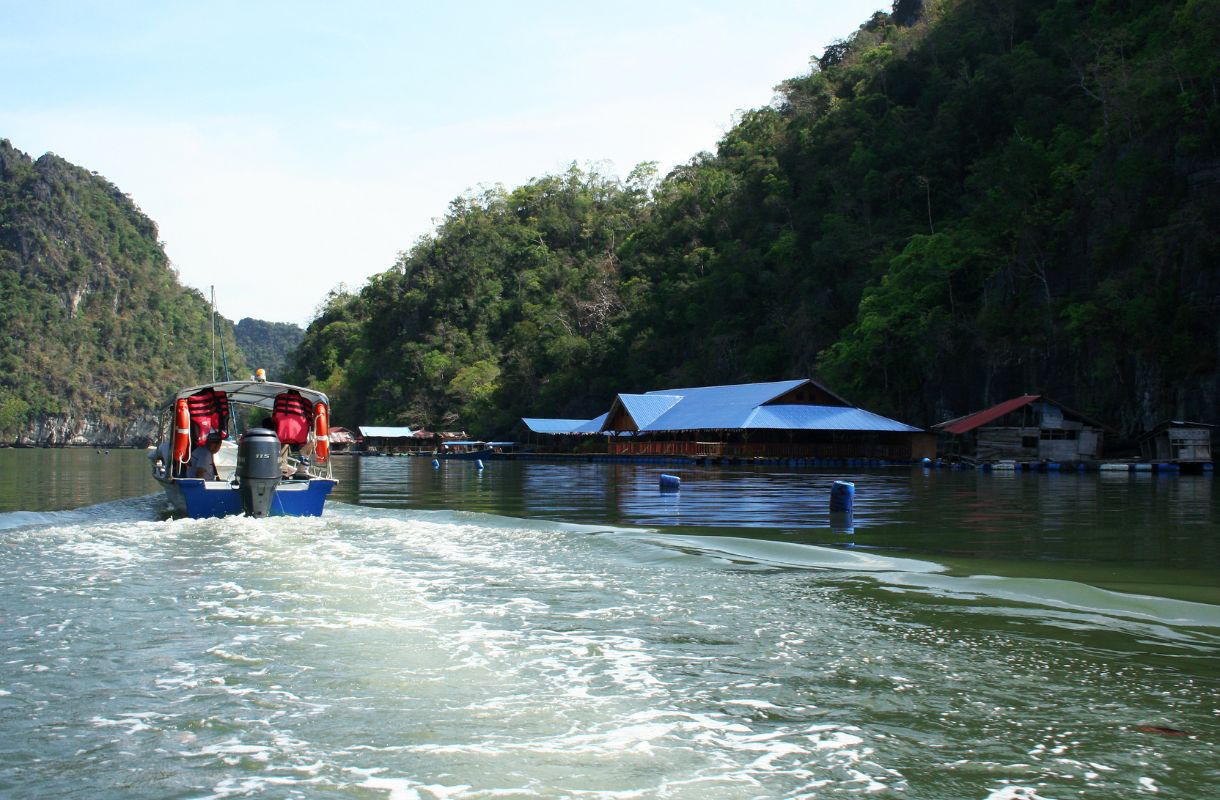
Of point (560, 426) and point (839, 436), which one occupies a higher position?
point (560, 426)

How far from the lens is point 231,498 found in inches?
637

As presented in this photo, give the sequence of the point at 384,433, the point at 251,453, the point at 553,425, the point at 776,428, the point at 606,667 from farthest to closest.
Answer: the point at 384,433, the point at 553,425, the point at 776,428, the point at 251,453, the point at 606,667

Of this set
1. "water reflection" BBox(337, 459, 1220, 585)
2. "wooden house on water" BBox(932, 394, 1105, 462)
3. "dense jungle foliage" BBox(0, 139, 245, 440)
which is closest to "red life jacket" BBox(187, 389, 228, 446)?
"water reflection" BBox(337, 459, 1220, 585)

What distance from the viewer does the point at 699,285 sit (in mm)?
76875

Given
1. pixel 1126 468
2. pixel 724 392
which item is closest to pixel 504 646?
pixel 1126 468

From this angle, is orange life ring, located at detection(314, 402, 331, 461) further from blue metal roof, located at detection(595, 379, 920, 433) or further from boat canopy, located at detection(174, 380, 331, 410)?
blue metal roof, located at detection(595, 379, 920, 433)

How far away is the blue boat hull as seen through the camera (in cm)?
1616

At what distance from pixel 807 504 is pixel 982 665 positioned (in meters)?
15.1

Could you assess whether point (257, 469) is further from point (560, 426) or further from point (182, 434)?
point (560, 426)

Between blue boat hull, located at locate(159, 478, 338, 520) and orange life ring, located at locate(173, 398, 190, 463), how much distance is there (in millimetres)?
588

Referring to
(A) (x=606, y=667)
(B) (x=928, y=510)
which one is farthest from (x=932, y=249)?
(A) (x=606, y=667)

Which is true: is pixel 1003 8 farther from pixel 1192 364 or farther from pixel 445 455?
pixel 445 455

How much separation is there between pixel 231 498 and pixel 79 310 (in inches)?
7200

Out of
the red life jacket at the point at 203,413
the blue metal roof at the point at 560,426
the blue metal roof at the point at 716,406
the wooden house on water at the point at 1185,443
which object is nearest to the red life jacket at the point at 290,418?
the red life jacket at the point at 203,413
